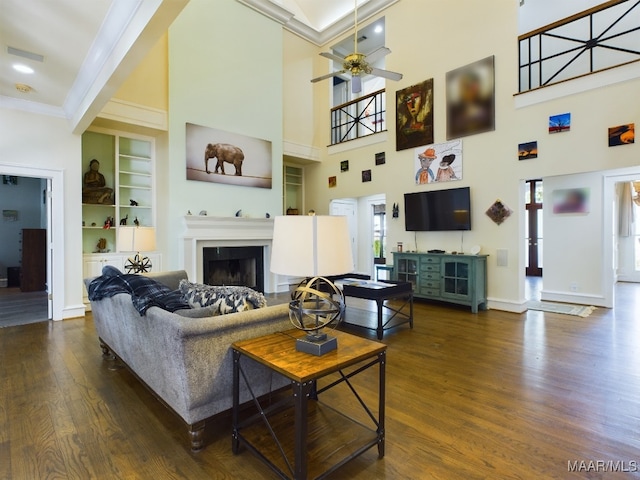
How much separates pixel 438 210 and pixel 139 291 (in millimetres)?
5039

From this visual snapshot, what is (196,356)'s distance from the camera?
6.10 feet

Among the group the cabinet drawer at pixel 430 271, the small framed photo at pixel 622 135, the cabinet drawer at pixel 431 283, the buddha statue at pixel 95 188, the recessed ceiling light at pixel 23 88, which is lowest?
the cabinet drawer at pixel 431 283

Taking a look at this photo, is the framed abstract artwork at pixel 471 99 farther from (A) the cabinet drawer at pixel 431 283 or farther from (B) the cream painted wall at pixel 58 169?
(B) the cream painted wall at pixel 58 169

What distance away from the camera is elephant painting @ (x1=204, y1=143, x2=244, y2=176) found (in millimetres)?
6062

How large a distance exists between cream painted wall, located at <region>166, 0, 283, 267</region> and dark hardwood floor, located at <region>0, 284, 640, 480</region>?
10.1 feet

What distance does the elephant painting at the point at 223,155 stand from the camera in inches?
239

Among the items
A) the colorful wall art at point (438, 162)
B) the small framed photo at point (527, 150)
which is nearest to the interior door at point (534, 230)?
the colorful wall art at point (438, 162)

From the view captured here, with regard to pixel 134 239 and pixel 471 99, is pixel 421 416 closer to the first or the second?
pixel 134 239

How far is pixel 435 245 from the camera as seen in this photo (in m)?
6.17

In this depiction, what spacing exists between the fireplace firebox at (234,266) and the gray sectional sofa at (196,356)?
12.8 ft

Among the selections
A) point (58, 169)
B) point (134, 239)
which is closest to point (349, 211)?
point (134, 239)

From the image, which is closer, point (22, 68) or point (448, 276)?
point (22, 68)

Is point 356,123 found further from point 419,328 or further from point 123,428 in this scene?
point 123,428

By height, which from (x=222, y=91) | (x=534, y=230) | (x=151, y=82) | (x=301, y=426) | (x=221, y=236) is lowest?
(x=301, y=426)
